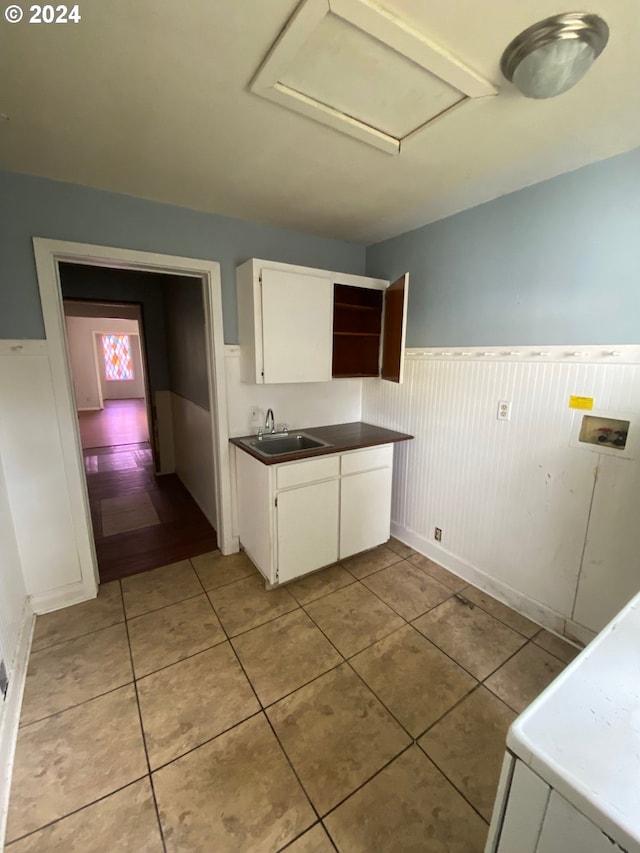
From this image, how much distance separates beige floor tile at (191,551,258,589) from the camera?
2.34 meters

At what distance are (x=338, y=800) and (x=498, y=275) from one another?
8.20 ft

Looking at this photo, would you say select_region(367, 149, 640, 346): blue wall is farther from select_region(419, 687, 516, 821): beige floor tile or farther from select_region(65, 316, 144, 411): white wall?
select_region(65, 316, 144, 411): white wall

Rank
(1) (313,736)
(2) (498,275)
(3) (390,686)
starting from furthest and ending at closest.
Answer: (2) (498,275)
(3) (390,686)
(1) (313,736)

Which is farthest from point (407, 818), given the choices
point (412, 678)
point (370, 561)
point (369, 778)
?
point (370, 561)

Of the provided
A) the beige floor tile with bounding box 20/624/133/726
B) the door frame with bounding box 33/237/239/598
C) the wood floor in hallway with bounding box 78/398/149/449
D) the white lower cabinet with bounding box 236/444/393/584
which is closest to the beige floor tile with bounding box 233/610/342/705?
the white lower cabinet with bounding box 236/444/393/584

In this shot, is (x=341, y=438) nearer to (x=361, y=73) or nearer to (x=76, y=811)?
(x=361, y=73)

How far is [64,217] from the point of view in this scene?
1.84 meters

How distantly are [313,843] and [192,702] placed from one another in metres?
0.70

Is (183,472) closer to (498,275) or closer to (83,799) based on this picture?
(83,799)

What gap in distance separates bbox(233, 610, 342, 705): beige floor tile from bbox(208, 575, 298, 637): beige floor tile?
0.20 feet

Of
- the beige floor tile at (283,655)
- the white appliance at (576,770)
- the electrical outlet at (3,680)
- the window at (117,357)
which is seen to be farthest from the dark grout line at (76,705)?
the window at (117,357)

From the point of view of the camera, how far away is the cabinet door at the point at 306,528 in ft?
7.11

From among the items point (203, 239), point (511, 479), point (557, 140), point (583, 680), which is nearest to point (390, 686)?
point (583, 680)

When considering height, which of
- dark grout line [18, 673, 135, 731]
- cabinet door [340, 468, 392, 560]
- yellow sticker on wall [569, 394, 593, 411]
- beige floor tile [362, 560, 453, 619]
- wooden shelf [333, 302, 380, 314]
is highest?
wooden shelf [333, 302, 380, 314]
